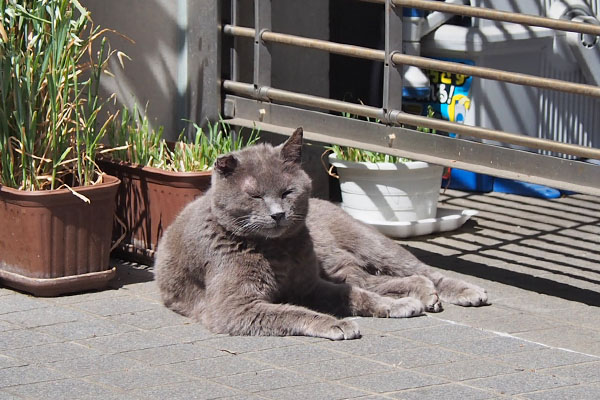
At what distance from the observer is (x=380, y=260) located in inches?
221

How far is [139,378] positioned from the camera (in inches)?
161

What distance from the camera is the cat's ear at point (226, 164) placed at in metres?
4.83

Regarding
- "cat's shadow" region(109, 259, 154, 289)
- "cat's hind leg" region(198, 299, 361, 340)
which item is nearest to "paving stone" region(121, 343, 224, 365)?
"cat's hind leg" region(198, 299, 361, 340)

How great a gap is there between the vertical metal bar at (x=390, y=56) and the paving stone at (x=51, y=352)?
229 cm

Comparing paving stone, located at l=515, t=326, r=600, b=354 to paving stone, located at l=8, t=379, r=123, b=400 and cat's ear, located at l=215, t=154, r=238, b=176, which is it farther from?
paving stone, located at l=8, t=379, r=123, b=400

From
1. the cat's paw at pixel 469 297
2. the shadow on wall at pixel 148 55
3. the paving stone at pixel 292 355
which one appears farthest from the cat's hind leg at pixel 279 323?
the shadow on wall at pixel 148 55

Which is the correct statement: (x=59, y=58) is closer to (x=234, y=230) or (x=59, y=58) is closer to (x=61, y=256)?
(x=61, y=256)

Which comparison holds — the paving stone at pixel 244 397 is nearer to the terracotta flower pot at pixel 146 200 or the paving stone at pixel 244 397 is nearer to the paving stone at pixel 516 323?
the paving stone at pixel 516 323

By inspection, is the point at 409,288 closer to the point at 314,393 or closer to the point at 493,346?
the point at 493,346

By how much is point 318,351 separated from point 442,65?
6.04ft

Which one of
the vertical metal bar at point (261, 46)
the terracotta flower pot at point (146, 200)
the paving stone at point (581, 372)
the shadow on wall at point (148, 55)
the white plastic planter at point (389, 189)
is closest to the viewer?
the paving stone at point (581, 372)

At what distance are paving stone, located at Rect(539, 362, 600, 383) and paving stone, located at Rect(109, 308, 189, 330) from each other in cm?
181

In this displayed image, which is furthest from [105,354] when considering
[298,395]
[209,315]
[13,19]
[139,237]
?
[13,19]

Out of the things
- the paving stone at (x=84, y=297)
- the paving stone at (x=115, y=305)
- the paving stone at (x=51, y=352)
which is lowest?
the paving stone at (x=51, y=352)
